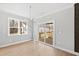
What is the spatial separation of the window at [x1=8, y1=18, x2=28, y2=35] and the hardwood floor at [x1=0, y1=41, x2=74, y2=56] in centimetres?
23

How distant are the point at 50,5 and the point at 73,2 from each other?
0.43m

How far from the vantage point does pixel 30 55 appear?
6.82ft

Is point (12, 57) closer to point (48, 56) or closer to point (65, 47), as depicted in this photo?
point (48, 56)

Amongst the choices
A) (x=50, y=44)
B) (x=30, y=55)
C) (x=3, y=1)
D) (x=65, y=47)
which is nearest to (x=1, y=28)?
(x=3, y=1)

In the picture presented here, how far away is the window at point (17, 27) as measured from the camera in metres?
2.03

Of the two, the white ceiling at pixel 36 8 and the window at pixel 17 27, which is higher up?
the white ceiling at pixel 36 8

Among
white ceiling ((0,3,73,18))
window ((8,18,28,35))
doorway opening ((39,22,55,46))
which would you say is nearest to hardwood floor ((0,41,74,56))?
doorway opening ((39,22,55,46))

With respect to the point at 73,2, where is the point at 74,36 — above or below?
below

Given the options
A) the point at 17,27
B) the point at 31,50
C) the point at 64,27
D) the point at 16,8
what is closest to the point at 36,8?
the point at 16,8

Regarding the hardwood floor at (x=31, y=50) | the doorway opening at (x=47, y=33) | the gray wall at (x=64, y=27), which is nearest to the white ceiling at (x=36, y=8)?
the gray wall at (x=64, y=27)

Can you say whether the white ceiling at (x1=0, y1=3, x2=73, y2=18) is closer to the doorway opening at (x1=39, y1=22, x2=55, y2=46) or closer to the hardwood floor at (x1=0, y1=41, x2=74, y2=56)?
the doorway opening at (x1=39, y1=22, x2=55, y2=46)

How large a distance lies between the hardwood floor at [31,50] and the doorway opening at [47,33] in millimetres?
100

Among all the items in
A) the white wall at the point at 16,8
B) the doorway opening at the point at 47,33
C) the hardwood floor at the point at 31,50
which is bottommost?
the hardwood floor at the point at 31,50

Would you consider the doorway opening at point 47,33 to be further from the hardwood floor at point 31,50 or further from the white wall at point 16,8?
the white wall at point 16,8
